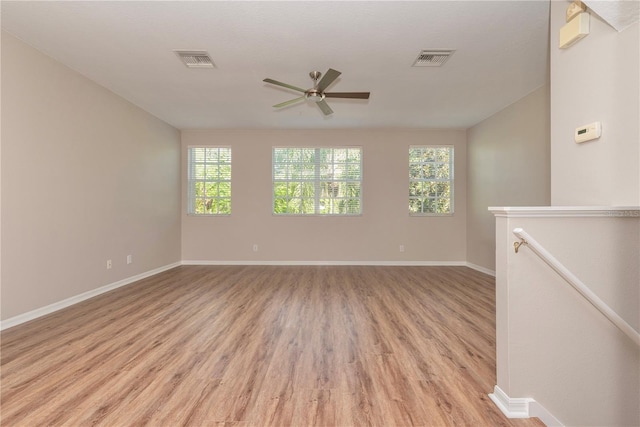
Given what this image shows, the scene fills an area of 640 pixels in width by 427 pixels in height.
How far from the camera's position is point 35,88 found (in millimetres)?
3098

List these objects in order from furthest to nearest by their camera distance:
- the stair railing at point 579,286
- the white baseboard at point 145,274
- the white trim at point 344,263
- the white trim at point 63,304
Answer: the white trim at point 344,263 → the white baseboard at point 145,274 → the white trim at point 63,304 → the stair railing at point 579,286

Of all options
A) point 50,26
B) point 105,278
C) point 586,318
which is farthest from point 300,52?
point 105,278

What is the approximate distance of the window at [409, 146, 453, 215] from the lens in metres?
6.41

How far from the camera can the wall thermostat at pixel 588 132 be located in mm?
1868

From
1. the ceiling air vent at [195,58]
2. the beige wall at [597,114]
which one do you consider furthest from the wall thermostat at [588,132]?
the ceiling air vent at [195,58]

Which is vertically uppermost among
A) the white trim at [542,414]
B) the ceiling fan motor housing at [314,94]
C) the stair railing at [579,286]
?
the ceiling fan motor housing at [314,94]

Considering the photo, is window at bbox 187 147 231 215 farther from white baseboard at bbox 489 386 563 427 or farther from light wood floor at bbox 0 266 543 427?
white baseboard at bbox 489 386 563 427

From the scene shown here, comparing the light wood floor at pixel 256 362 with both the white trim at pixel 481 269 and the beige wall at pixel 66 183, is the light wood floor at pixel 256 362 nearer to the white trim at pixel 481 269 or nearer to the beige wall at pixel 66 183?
the beige wall at pixel 66 183

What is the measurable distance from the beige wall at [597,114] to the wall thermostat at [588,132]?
0.03 m

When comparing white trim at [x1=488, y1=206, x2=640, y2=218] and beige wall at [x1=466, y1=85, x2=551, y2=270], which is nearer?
white trim at [x1=488, y1=206, x2=640, y2=218]

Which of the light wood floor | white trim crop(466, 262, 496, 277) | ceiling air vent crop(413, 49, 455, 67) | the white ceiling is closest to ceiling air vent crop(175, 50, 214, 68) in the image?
the white ceiling

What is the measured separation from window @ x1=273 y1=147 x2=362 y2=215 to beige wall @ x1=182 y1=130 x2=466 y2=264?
0.17 m

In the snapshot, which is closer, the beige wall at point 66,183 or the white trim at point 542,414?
the white trim at point 542,414

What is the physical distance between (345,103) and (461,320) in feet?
11.4
